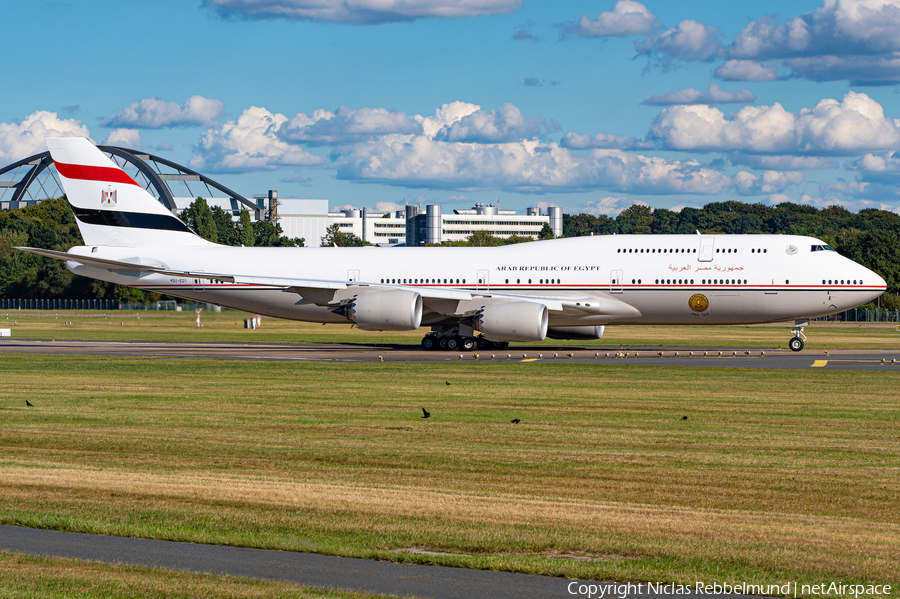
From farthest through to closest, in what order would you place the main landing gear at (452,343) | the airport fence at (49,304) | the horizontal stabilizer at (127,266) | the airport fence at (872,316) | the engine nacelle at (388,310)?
the airport fence at (49,304), the airport fence at (872,316), the main landing gear at (452,343), the horizontal stabilizer at (127,266), the engine nacelle at (388,310)

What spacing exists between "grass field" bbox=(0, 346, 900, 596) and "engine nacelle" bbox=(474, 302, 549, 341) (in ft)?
39.2

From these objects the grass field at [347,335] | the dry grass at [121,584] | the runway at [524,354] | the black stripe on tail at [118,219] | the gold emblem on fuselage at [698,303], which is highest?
the black stripe on tail at [118,219]

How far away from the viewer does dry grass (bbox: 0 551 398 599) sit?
8.38 m

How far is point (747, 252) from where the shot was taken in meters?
41.1

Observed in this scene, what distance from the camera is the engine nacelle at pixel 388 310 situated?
4094 centimetres

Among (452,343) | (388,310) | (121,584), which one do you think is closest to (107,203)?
(388,310)

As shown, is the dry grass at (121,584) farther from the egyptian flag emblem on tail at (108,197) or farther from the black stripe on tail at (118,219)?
the egyptian flag emblem on tail at (108,197)

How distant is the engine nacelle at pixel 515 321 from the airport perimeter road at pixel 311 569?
29.7m

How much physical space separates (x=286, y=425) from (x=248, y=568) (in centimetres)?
1041

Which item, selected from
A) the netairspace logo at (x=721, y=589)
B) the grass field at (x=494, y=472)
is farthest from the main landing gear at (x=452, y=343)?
the netairspace logo at (x=721, y=589)

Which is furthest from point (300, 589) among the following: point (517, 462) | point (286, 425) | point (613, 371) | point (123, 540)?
point (613, 371)

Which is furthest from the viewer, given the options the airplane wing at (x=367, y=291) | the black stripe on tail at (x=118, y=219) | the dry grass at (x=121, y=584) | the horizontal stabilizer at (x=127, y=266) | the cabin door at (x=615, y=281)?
the black stripe on tail at (x=118, y=219)

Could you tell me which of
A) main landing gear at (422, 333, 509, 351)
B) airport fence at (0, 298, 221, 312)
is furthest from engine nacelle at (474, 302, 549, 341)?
airport fence at (0, 298, 221, 312)

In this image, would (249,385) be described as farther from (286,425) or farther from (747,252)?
(747,252)
